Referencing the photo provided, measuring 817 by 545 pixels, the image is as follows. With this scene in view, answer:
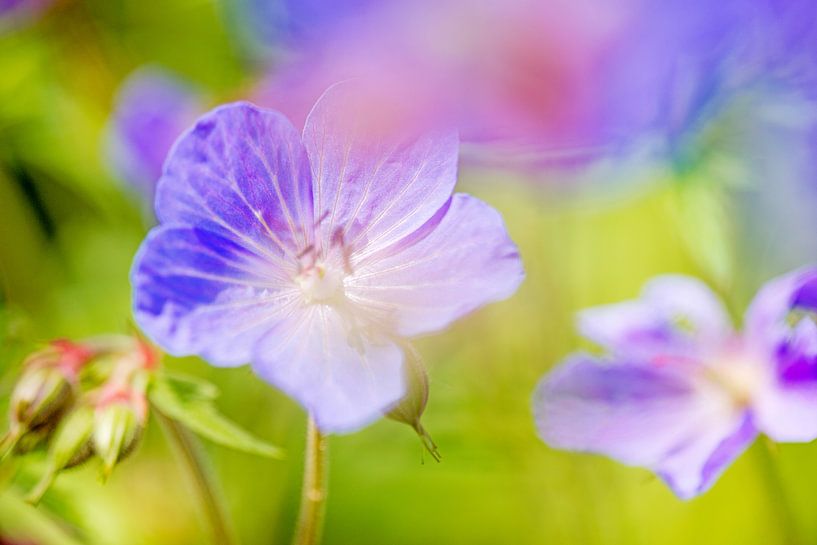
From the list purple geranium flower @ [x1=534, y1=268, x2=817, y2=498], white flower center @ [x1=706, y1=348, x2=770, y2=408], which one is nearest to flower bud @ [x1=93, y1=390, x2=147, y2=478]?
purple geranium flower @ [x1=534, y1=268, x2=817, y2=498]

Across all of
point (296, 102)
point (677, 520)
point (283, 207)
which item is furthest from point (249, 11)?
point (677, 520)

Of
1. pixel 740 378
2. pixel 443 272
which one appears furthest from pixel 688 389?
pixel 443 272

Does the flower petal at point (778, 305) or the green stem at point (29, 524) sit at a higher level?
the flower petal at point (778, 305)

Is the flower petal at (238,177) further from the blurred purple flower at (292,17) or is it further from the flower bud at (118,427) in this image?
the blurred purple flower at (292,17)

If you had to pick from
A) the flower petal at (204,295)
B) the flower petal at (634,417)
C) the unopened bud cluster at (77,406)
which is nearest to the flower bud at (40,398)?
the unopened bud cluster at (77,406)

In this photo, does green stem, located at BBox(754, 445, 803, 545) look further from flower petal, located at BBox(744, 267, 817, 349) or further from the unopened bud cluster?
the unopened bud cluster

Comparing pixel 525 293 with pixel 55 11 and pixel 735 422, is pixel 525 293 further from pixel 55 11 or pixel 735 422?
pixel 55 11

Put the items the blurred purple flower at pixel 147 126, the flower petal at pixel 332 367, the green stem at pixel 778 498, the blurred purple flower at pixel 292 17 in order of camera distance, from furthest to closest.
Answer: the blurred purple flower at pixel 147 126 → the blurred purple flower at pixel 292 17 → the green stem at pixel 778 498 → the flower petal at pixel 332 367
